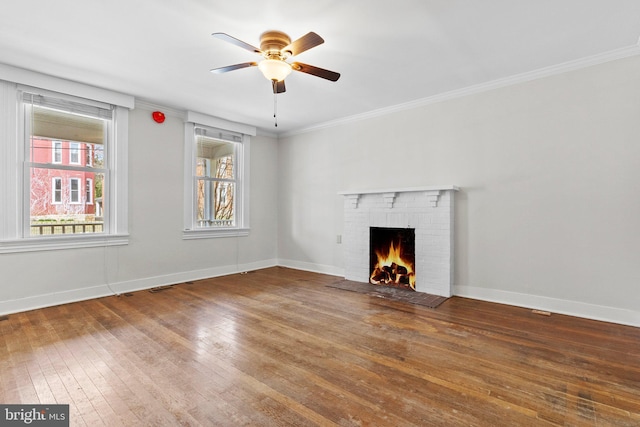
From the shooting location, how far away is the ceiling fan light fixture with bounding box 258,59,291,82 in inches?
105

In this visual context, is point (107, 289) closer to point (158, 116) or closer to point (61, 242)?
point (61, 242)

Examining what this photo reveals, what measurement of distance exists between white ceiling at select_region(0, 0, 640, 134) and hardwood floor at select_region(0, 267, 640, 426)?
260 cm

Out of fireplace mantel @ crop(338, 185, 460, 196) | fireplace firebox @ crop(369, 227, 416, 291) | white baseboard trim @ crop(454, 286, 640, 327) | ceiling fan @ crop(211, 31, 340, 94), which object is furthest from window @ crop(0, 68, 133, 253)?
white baseboard trim @ crop(454, 286, 640, 327)

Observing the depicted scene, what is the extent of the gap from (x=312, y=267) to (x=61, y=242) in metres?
3.56

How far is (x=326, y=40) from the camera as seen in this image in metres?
2.76

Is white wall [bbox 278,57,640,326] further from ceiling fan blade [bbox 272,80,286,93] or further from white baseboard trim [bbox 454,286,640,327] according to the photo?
ceiling fan blade [bbox 272,80,286,93]

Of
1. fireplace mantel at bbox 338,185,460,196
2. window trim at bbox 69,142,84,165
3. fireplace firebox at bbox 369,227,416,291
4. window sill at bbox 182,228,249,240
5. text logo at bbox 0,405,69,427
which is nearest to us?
text logo at bbox 0,405,69,427

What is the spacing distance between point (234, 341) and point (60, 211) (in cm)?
286

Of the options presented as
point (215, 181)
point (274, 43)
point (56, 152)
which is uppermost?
point (274, 43)

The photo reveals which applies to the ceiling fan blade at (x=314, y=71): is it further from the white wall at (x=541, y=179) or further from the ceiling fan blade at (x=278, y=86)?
the white wall at (x=541, y=179)

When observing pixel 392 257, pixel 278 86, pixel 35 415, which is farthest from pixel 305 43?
pixel 392 257

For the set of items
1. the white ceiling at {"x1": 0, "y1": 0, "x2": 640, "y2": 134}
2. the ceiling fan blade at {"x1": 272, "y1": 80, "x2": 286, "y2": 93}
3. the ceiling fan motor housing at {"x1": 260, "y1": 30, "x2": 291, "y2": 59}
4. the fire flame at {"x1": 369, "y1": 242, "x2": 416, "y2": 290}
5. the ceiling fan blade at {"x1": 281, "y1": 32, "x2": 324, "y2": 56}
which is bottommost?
the fire flame at {"x1": 369, "y1": 242, "x2": 416, "y2": 290}

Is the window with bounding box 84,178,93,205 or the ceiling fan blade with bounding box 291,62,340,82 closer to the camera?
the ceiling fan blade with bounding box 291,62,340,82

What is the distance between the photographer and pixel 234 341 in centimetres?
259
